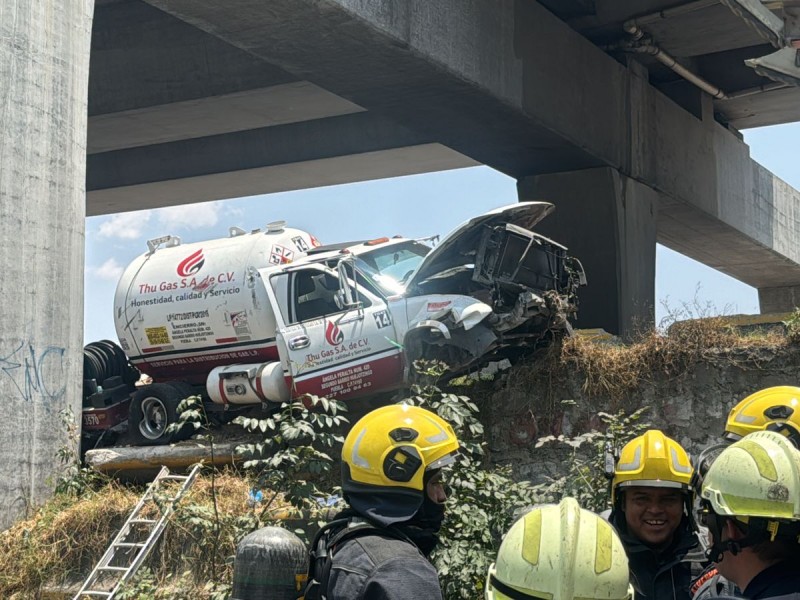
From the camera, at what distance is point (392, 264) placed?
1277cm

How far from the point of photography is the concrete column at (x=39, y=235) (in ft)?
33.2

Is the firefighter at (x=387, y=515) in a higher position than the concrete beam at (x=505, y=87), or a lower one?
lower

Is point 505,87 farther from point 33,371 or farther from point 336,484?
point 33,371

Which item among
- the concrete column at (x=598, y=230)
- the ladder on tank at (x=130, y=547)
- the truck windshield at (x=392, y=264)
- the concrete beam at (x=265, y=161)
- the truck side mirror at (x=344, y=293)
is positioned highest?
the concrete beam at (x=265, y=161)

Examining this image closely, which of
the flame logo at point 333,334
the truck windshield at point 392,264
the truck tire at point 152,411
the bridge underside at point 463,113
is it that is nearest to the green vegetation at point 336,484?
the flame logo at point 333,334

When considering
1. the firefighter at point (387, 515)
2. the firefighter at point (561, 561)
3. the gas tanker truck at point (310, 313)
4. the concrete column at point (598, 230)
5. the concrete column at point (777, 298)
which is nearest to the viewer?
the firefighter at point (561, 561)

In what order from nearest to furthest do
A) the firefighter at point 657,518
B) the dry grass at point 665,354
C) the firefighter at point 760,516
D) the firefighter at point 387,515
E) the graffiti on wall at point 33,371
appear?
1. the firefighter at point 760,516
2. the firefighter at point 387,515
3. the firefighter at point 657,518
4. the graffiti on wall at point 33,371
5. the dry grass at point 665,354

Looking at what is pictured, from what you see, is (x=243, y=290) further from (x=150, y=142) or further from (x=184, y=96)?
(x=150, y=142)

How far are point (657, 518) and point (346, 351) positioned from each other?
7432mm

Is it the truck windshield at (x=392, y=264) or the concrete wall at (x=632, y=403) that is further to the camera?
the truck windshield at (x=392, y=264)

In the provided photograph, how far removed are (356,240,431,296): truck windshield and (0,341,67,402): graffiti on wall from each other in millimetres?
3385

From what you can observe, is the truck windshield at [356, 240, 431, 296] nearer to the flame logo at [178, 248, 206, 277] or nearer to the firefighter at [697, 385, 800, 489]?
the flame logo at [178, 248, 206, 277]

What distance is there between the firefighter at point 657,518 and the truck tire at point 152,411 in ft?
30.5

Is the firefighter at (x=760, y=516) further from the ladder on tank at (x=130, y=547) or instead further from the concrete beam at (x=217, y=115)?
the concrete beam at (x=217, y=115)
